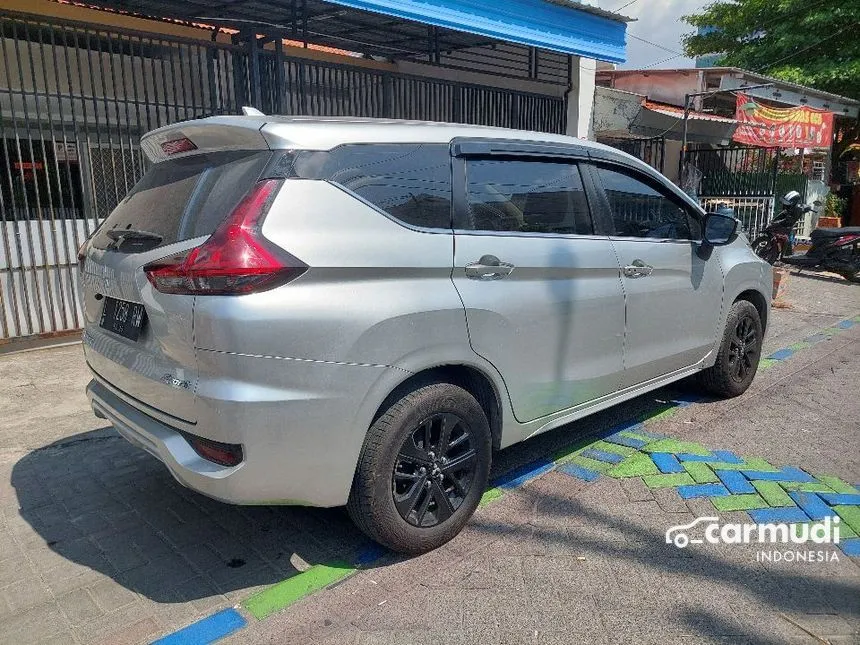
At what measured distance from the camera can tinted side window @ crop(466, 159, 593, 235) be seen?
3111 mm

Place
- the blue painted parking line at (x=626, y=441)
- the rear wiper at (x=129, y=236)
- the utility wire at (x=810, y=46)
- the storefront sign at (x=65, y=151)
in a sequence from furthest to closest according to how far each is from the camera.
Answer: the utility wire at (x=810, y=46)
the storefront sign at (x=65, y=151)
the blue painted parking line at (x=626, y=441)
the rear wiper at (x=129, y=236)

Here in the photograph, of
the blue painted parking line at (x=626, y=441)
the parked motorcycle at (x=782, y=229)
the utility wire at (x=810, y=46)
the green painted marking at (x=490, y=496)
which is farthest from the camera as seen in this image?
the utility wire at (x=810, y=46)

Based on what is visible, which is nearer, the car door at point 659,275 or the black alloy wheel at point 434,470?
the black alloy wheel at point 434,470

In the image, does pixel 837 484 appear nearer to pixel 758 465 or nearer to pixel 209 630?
pixel 758 465

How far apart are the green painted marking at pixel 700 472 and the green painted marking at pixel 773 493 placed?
208 millimetres

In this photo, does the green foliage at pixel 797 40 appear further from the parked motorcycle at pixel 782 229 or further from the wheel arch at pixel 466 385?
the wheel arch at pixel 466 385

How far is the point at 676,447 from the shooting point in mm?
4055

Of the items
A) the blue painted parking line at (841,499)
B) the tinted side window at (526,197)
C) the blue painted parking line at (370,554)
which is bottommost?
the blue painted parking line at (370,554)

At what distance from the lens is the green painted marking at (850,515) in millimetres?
3094

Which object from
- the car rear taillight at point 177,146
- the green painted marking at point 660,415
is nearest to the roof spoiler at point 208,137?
the car rear taillight at point 177,146

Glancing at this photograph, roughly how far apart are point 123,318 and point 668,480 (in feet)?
9.40

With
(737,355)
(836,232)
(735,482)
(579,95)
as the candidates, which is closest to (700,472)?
(735,482)

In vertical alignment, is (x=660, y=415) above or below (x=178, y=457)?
below

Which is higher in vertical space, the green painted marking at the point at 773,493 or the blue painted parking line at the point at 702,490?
the green painted marking at the point at 773,493
